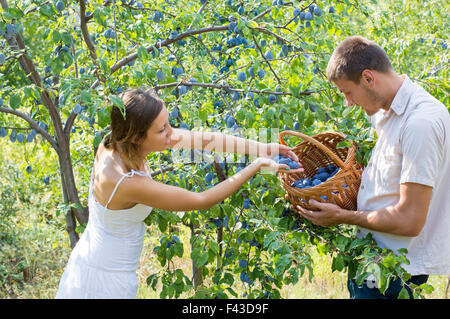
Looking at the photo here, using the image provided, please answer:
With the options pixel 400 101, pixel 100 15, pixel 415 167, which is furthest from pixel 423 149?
pixel 100 15

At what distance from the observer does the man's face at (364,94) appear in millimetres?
1809

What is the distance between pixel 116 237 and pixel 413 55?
15.7 feet

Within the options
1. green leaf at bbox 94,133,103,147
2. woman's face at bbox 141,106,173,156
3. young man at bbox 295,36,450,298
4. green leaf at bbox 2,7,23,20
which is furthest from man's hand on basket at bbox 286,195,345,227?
green leaf at bbox 2,7,23,20

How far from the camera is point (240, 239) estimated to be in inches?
88.1

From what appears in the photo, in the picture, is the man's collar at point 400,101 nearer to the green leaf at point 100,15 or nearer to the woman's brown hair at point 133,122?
the woman's brown hair at point 133,122

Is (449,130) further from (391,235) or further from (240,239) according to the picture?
A: (240,239)

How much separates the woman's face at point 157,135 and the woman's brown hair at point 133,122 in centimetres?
2

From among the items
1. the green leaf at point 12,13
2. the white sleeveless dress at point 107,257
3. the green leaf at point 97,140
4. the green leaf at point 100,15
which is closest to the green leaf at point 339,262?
the white sleeveless dress at point 107,257

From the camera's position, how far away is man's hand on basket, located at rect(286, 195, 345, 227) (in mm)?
1871

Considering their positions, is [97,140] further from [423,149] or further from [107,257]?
[423,149]

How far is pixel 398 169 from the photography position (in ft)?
5.68

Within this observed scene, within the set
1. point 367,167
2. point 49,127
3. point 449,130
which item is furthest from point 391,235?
point 49,127

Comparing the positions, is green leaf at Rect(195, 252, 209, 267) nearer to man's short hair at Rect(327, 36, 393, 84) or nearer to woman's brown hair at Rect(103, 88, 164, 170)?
woman's brown hair at Rect(103, 88, 164, 170)

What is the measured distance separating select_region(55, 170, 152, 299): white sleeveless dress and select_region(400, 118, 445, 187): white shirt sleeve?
96cm
